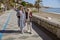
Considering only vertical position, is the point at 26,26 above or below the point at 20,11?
below

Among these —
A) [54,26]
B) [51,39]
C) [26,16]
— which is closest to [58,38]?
[51,39]

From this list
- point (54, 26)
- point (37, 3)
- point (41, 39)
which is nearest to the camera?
point (41, 39)

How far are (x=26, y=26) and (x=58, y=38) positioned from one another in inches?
120

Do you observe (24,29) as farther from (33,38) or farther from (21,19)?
(33,38)

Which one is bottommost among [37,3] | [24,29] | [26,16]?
[37,3]

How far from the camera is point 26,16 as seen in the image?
1267cm

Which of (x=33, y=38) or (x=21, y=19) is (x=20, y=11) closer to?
(x=21, y=19)

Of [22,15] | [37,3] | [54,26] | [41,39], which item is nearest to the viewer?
[41,39]

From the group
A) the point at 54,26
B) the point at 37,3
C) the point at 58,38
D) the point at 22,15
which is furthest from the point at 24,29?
the point at 37,3

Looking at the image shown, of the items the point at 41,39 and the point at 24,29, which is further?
the point at 24,29

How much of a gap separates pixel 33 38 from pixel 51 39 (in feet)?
3.16

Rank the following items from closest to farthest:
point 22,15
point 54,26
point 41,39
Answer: point 41,39 < point 54,26 < point 22,15

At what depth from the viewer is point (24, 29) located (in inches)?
529

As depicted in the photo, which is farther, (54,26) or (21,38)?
(54,26)
